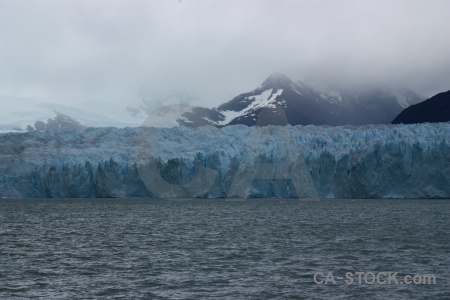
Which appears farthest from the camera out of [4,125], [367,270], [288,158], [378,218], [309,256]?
[4,125]

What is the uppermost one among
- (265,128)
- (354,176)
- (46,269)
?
(265,128)

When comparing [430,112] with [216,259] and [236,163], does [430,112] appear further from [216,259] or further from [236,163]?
[216,259]

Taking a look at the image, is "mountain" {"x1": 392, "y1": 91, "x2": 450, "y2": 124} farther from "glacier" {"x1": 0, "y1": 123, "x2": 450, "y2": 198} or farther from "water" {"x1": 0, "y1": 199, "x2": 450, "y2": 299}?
"water" {"x1": 0, "y1": 199, "x2": 450, "y2": 299}

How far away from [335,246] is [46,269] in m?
15.2

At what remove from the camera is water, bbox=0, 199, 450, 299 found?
21109 mm

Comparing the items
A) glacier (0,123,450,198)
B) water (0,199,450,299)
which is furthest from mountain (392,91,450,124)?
water (0,199,450,299)

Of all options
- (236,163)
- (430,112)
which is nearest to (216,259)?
(236,163)

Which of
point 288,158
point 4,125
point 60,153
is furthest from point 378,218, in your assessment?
point 4,125

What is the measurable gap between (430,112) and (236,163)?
208 feet

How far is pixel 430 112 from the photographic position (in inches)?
4911

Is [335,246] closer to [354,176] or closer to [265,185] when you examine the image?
[354,176]

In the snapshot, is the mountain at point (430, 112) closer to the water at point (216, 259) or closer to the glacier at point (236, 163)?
the glacier at point (236, 163)

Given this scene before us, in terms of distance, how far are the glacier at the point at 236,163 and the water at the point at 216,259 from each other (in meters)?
21.3

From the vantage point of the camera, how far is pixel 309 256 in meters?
29.2
